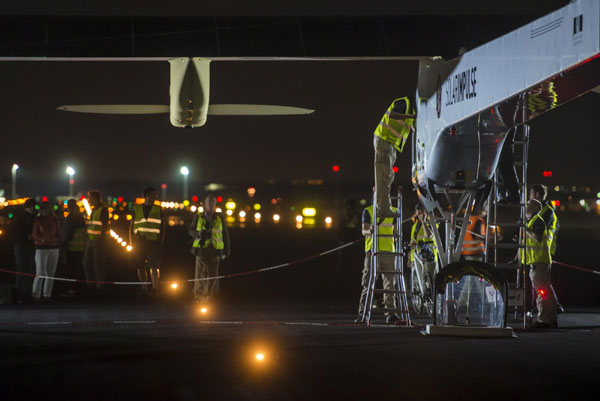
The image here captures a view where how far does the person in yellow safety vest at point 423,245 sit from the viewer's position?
14.0 m

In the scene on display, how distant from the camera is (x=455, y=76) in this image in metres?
10.9

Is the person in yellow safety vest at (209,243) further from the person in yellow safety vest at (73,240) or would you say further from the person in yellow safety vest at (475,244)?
the person in yellow safety vest at (475,244)

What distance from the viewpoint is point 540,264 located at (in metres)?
12.8

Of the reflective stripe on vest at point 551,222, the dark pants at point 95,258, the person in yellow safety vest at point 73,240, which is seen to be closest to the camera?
the reflective stripe on vest at point 551,222

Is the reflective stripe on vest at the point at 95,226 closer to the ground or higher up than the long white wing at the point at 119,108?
closer to the ground

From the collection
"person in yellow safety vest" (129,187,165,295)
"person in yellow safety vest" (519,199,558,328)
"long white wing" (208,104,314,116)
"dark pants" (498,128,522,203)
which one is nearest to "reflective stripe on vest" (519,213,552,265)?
"person in yellow safety vest" (519,199,558,328)

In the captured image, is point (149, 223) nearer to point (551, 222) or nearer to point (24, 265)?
point (24, 265)

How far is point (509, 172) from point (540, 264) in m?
1.39

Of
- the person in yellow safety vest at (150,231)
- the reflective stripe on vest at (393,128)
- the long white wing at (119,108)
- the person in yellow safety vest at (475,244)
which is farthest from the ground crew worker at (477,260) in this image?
the person in yellow safety vest at (150,231)

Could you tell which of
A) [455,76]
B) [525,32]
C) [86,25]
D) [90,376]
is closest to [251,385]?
[90,376]

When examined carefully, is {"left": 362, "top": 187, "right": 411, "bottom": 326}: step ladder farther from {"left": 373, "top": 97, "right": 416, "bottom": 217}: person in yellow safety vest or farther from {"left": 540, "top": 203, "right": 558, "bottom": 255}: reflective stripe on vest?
{"left": 540, "top": 203, "right": 558, "bottom": 255}: reflective stripe on vest

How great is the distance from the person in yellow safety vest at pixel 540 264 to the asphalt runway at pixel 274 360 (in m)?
0.32

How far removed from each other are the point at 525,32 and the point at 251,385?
4375 millimetres

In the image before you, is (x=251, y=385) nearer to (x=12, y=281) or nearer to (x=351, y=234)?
(x=351, y=234)
